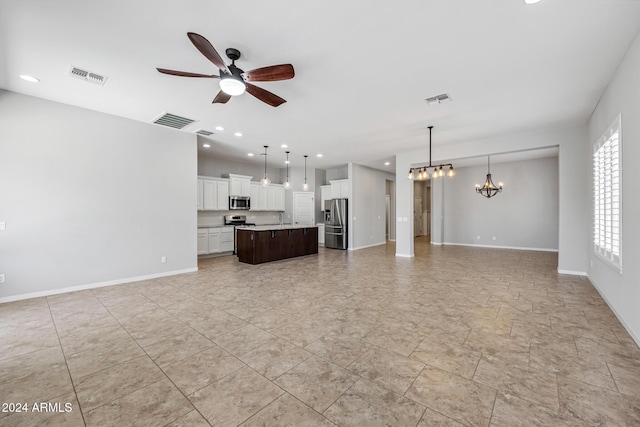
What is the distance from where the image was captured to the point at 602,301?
3.76 m

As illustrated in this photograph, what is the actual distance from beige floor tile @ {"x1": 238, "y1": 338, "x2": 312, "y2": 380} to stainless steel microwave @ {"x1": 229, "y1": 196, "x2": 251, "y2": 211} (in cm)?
631

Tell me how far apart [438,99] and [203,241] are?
22.7 ft

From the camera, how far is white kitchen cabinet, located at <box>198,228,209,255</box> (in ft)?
25.0

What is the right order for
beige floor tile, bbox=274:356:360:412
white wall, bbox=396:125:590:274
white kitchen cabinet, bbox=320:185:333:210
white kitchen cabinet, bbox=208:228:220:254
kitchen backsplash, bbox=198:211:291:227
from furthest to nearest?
white kitchen cabinet, bbox=320:185:333:210 → kitchen backsplash, bbox=198:211:291:227 → white kitchen cabinet, bbox=208:228:220:254 → white wall, bbox=396:125:590:274 → beige floor tile, bbox=274:356:360:412

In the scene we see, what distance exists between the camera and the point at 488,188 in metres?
8.48

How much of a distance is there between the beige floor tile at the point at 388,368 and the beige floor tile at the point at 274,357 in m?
0.50

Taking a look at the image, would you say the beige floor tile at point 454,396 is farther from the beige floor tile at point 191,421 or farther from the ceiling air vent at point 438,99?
the ceiling air vent at point 438,99

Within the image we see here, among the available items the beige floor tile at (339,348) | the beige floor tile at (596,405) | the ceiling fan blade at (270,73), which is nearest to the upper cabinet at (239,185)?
the ceiling fan blade at (270,73)

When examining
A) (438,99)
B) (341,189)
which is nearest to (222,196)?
(341,189)

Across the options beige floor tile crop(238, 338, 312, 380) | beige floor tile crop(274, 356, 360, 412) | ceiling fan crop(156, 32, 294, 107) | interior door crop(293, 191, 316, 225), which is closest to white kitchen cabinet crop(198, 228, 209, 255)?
interior door crop(293, 191, 316, 225)

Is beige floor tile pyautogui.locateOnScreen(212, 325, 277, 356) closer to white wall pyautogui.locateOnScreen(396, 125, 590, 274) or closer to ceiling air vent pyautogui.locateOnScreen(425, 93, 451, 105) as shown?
ceiling air vent pyautogui.locateOnScreen(425, 93, 451, 105)

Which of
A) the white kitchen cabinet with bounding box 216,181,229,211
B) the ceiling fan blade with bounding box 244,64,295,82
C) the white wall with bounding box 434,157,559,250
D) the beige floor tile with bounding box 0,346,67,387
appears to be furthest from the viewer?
the white wall with bounding box 434,157,559,250

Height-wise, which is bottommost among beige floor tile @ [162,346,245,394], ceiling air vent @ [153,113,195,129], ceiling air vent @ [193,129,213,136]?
beige floor tile @ [162,346,245,394]

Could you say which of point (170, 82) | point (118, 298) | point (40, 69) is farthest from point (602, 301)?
point (40, 69)
